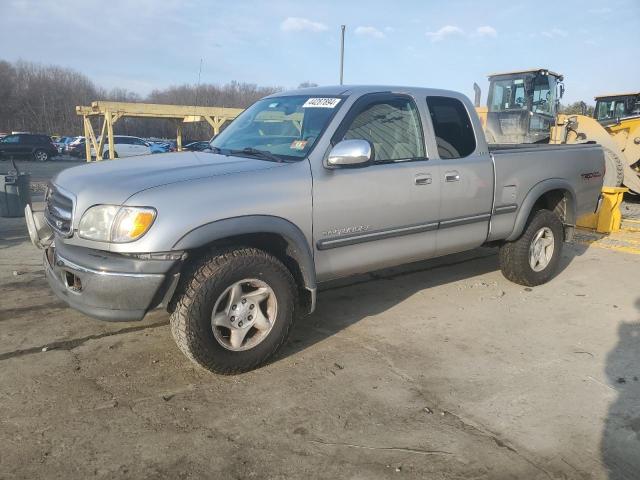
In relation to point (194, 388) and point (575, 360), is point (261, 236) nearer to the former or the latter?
point (194, 388)

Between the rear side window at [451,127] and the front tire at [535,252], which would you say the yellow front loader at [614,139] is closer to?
the front tire at [535,252]

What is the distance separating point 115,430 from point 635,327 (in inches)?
165

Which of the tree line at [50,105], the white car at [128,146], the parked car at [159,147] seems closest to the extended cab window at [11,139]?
the white car at [128,146]

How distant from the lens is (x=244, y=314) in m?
3.33

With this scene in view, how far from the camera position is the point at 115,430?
2727mm

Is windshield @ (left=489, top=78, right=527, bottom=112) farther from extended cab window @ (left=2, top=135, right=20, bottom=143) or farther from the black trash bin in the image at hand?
extended cab window @ (left=2, top=135, right=20, bottom=143)

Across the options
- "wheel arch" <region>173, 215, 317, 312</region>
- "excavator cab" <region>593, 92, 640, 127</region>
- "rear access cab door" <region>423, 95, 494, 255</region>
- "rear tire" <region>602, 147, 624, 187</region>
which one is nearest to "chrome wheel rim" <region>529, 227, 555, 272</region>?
"rear access cab door" <region>423, 95, 494, 255</region>

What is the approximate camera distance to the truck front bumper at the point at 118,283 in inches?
113

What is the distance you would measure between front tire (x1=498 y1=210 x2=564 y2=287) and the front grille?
411cm

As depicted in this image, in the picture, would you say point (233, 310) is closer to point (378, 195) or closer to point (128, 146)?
point (378, 195)

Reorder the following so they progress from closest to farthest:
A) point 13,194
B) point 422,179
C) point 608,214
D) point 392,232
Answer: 1. point 392,232
2. point 422,179
3. point 608,214
4. point 13,194

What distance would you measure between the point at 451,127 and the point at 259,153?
6.01ft

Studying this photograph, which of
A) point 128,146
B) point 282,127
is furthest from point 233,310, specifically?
point 128,146

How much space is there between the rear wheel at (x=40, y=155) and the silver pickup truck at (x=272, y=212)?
3055 centimetres
